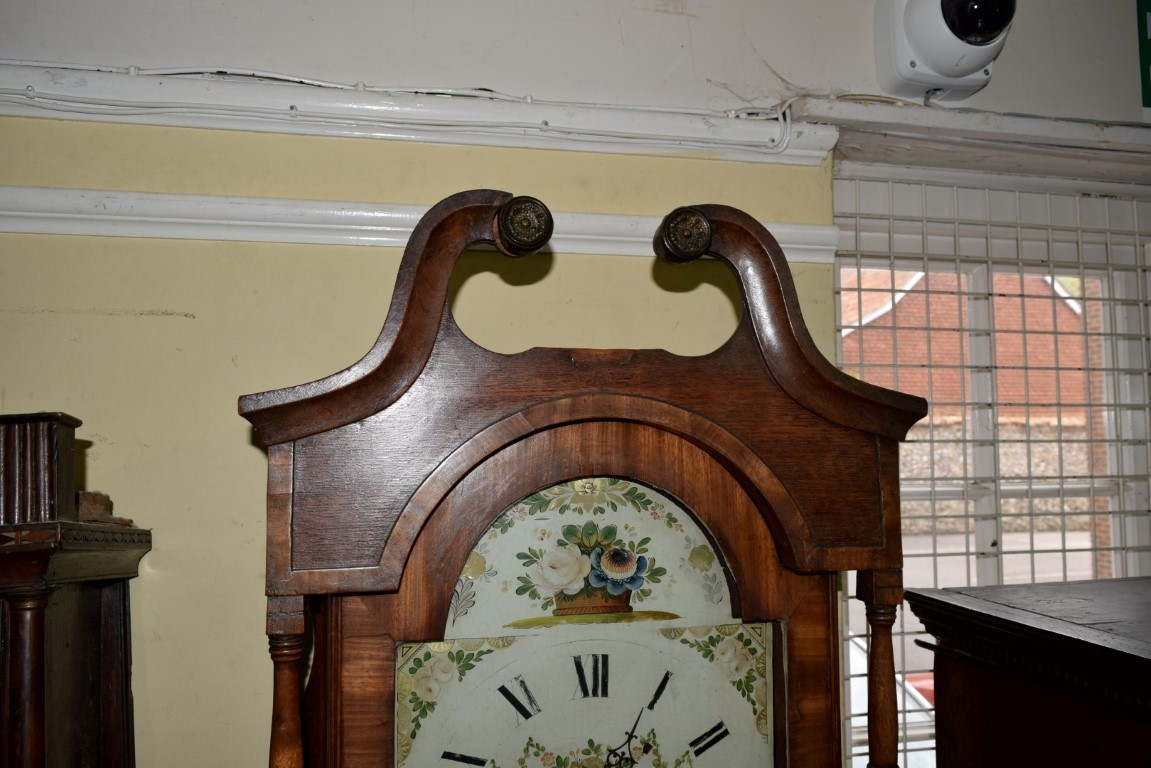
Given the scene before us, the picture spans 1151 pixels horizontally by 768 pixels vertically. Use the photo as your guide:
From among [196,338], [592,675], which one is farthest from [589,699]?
[196,338]

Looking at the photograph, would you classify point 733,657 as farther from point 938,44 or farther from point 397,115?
point 938,44

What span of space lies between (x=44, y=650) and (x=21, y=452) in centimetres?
23

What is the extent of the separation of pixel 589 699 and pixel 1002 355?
4.50 feet

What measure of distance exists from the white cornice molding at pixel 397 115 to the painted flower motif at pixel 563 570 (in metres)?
0.76

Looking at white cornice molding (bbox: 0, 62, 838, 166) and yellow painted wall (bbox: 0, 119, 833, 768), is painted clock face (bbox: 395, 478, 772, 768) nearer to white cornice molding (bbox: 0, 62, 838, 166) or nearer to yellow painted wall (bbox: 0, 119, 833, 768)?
yellow painted wall (bbox: 0, 119, 833, 768)

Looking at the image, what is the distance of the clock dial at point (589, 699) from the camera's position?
1.04 meters

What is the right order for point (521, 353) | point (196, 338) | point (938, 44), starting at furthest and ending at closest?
point (938, 44), point (196, 338), point (521, 353)

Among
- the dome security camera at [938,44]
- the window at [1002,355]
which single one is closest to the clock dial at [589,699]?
the window at [1002,355]

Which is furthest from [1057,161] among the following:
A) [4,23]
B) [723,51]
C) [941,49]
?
[4,23]

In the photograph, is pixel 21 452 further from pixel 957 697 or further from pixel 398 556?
pixel 957 697

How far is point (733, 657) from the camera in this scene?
3.70 feet

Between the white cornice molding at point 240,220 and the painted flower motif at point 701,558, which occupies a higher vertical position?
the white cornice molding at point 240,220

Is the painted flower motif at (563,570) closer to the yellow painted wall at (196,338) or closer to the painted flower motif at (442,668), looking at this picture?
the painted flower motif at (442,668)

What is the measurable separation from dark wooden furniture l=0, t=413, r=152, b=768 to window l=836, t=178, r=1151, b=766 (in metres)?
1.38
